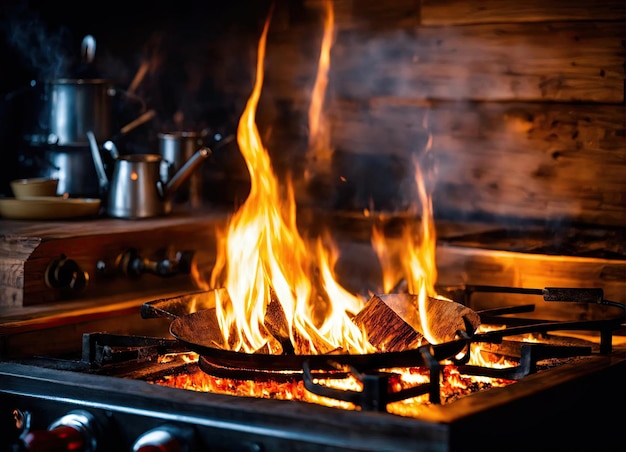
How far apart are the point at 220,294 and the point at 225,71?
4.05 ft

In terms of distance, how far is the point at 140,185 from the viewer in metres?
2.81

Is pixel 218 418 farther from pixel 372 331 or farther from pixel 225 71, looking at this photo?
pixel 225 71

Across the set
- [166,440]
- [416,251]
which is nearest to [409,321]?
[416,251]

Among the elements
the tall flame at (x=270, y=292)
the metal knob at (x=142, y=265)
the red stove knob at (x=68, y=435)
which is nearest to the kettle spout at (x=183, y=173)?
the tall flame at (x=270, y=292)

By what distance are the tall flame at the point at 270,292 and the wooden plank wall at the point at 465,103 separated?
0.40 m

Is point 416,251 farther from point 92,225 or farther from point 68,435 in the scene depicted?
point 68,435

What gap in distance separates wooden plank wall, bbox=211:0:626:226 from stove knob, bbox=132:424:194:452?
1.45 meters

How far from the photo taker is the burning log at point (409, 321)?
1.90 meters

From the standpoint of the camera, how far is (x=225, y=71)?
3275mm

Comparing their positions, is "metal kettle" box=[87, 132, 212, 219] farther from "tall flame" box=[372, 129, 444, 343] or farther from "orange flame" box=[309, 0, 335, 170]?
"tall flame" box=[372, 129, 444, 343]

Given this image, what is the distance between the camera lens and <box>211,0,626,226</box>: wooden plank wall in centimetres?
263

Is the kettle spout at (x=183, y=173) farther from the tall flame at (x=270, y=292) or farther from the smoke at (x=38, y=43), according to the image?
the smoke at (x=38, y=43)

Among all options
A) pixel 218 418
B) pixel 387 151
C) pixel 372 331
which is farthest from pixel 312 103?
pixel 218 418

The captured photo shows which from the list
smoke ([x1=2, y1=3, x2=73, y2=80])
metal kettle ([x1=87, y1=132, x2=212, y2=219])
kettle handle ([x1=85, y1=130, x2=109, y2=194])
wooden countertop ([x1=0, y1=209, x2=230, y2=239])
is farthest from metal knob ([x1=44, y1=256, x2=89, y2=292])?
smoke ([x1=2, y1=3, x2=73, y2=80])
